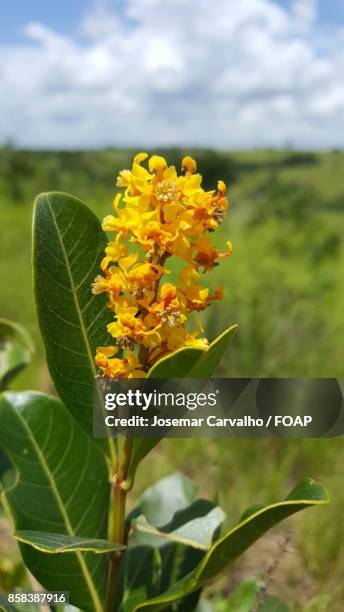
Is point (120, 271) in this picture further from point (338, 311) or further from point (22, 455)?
point (338, 311)

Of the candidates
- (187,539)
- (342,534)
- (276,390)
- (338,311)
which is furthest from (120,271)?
(338,311)

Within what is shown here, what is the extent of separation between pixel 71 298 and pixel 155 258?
168 mm

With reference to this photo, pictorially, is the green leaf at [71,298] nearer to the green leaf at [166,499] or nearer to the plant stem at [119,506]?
the plant stem at [119,506]

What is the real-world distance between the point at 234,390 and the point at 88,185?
13356 millimetres

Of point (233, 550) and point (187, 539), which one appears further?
point (187, 539)

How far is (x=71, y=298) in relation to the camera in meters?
0.94

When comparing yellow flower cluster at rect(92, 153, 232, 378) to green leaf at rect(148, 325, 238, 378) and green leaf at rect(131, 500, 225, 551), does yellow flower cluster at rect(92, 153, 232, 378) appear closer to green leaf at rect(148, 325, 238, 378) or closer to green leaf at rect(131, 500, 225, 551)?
green leaf at rect(148, 325, 238, 378)

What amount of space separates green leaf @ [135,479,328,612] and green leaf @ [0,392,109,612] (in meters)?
0.18

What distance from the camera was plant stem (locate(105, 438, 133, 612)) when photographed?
2.97ft

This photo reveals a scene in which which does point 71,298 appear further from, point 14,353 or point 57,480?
point 14,353

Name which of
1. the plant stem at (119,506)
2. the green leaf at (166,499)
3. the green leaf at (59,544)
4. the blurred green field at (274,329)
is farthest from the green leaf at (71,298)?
the blurred green field at (274,329)

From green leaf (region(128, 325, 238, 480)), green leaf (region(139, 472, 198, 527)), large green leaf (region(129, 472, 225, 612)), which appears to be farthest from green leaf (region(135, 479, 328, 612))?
green leaf (region(139, 472, 198, 527))

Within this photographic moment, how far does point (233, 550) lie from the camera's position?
0.83 m

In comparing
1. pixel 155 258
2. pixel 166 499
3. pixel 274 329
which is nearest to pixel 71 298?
pixel 155 258
